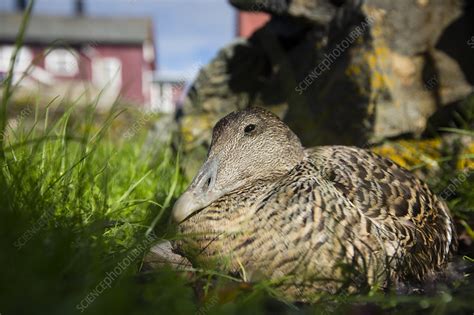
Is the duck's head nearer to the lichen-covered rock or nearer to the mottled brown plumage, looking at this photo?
the mottled brown plumage

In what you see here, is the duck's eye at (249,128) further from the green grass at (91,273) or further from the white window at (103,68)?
the white window at (103,68)

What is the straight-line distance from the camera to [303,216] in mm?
2336

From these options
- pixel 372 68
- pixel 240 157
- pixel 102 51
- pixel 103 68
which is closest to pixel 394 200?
A: pixel 240 157

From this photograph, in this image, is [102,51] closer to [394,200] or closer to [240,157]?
[240,157]

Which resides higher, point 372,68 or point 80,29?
point 80,29

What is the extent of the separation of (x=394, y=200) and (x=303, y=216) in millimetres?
657

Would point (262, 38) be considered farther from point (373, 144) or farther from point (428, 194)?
point (428, 194)

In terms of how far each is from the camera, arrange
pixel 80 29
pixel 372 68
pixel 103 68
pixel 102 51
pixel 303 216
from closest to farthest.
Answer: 1. pixel 303 216
2. pixel 372 68
3. pixel 103 68
4. pixel 102 51
5. pixel 80 29

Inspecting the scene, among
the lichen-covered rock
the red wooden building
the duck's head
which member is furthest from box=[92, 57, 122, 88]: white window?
A: the duck's head

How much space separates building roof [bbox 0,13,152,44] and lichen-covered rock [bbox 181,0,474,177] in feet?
82.4

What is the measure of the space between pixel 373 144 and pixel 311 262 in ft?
7.06

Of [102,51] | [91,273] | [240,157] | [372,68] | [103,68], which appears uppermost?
[102,51]

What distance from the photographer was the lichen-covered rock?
4.25 meters

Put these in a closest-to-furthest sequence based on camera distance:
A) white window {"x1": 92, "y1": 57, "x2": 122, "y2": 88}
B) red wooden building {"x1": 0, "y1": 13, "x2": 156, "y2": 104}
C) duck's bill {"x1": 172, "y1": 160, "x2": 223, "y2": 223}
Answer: duck's bill {"x1": 172, "y1": 160, "x2": 223, "y2": 223}
red wooden building {"x1": 0, "y1": 13, "x2": 156, "y2": 104}
white window {"x1": 92, "y1": 57, "x2": 122, "y2": 88}
